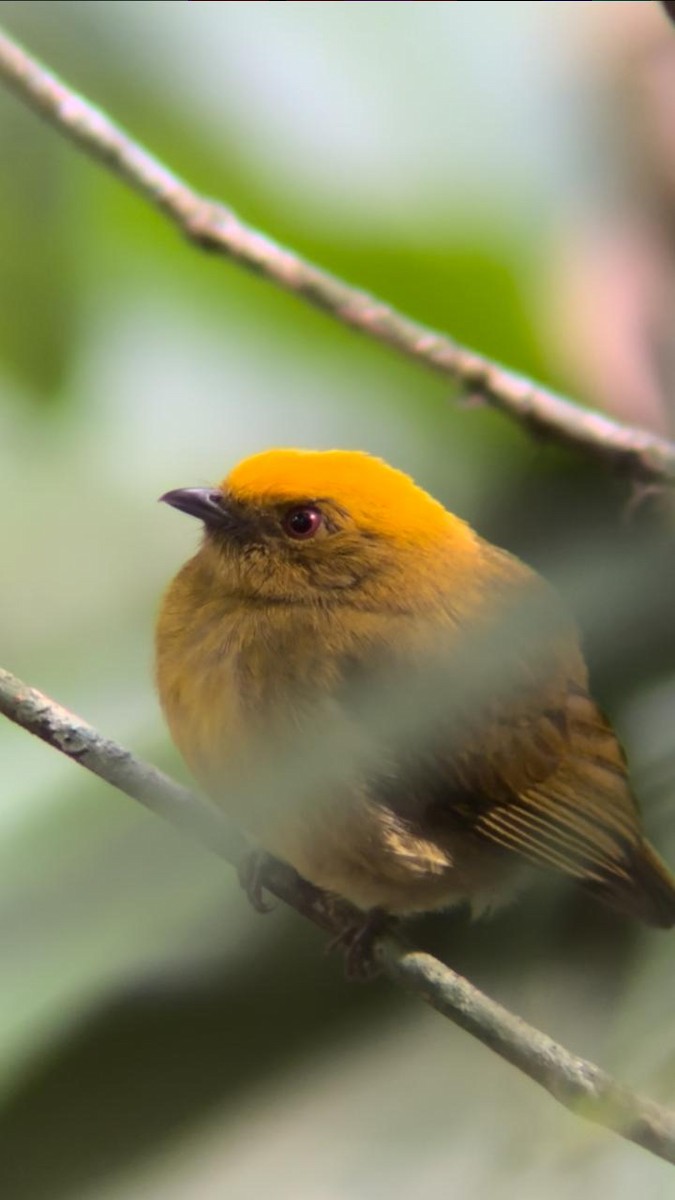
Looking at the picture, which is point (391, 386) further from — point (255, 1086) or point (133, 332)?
point (255, 1086)

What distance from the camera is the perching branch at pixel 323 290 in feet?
2.09

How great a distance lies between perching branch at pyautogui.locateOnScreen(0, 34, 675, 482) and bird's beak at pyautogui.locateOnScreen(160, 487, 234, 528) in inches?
12.7

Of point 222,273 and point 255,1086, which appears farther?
point 222,273

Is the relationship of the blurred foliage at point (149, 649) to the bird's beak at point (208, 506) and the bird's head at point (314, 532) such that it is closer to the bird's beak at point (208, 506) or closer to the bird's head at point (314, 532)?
the bird's beak at point (208, 506)

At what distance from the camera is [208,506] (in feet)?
4.26

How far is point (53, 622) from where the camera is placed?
1.06 ft

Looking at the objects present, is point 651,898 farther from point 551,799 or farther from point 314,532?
point 314,532

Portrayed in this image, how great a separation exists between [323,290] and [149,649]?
18.7 inches

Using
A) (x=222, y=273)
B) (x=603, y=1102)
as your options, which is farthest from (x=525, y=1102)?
(x=222, y=273)

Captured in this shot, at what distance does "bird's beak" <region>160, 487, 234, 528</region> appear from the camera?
3.99ft

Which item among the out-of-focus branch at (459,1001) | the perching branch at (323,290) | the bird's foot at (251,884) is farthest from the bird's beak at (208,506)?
the out-of-focus branch at (459,1001)

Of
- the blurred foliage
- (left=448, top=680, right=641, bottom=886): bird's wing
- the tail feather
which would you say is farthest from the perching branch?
(left=448, top=680, right=641, bottom=886): bird's wing

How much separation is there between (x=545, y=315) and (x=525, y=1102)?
1.50ft

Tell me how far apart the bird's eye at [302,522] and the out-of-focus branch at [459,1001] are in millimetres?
873
